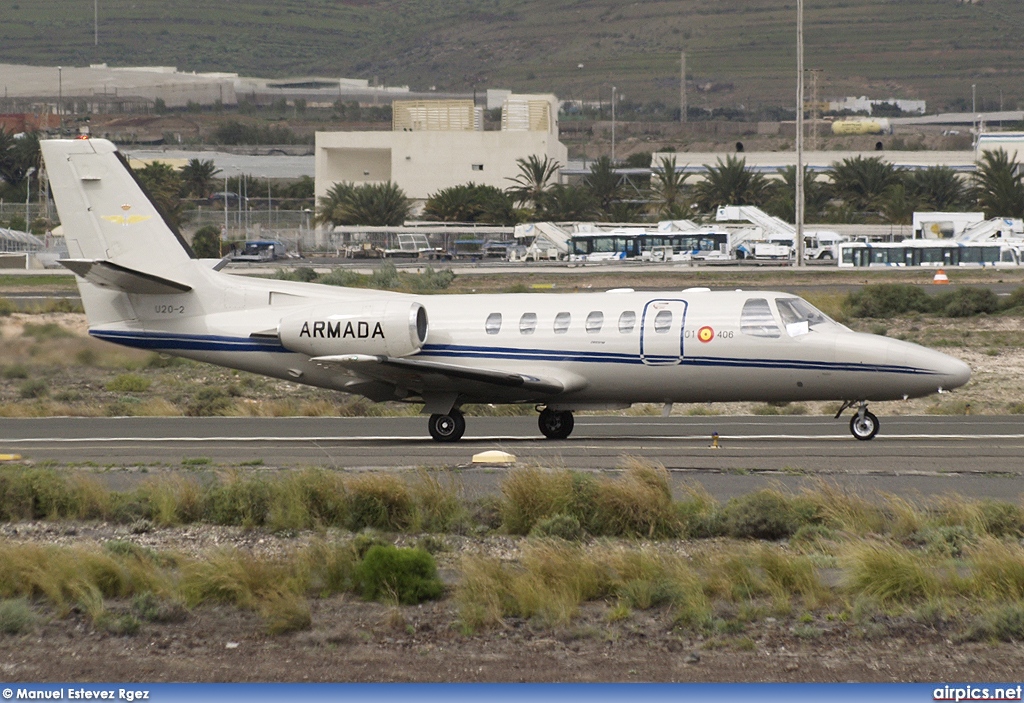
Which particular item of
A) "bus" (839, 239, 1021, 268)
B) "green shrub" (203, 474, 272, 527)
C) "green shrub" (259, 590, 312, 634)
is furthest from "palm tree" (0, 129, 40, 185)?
"green shrub" (259, 590, 312, 634)

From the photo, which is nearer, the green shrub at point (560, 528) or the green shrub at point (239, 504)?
the green shrub at point (560, 528)

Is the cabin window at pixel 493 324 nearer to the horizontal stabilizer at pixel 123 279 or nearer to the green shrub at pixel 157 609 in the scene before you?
the horizontal stabilizer at pixel 123 279

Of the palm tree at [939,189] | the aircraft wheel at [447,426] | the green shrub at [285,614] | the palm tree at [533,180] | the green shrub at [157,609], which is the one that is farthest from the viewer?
the palm tree at [533,180]

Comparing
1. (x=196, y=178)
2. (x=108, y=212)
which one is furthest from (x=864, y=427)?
(x=196, y=178)

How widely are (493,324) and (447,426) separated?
188 cm

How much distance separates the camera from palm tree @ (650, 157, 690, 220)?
11612cm

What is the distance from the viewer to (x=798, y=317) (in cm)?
2153

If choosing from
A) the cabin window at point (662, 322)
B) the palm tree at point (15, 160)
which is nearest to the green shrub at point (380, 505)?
the cabin window at point (662, 322)

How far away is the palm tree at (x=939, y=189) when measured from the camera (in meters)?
116

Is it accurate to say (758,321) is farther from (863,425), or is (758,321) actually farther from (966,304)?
(966,304)

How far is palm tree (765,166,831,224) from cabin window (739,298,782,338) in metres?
87.2

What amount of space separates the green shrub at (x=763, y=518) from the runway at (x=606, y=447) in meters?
1.74

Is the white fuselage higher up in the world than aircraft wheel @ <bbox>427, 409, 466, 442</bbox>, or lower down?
higher up

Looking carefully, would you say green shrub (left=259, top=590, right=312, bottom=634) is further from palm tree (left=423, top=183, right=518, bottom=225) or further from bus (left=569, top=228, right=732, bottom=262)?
palm tree (left=423, top=183, right=518, bottom=225)
